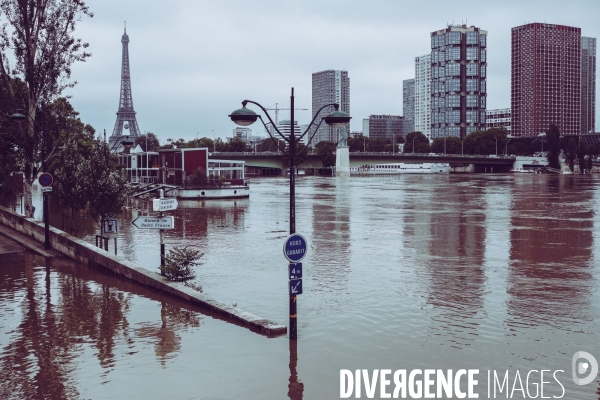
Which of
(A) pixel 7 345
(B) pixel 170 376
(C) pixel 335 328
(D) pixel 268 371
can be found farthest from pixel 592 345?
(A) pixel 7 345

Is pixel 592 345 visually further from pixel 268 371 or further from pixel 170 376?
pixel 170 376

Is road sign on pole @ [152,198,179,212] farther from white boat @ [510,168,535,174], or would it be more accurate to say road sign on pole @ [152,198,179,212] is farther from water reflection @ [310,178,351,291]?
white boat @ [510,168,535,174]

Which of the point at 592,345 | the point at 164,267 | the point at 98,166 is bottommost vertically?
the point at 592,345

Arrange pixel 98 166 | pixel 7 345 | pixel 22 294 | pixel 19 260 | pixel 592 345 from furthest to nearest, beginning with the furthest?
pixel 98 166, pixel 19 260, pixel 22 294, pixel 592 345, pixel 7 345

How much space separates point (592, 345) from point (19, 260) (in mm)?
20093

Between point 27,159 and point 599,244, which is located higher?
point 27,159

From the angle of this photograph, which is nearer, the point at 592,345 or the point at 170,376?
the point at 170,376

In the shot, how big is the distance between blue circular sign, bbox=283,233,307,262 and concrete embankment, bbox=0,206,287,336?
93.5 inches

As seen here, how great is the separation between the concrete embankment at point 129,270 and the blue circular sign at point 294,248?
93.5 inches

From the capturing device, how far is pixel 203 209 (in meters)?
58.2

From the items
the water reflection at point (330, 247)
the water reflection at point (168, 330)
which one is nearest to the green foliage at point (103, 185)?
the water reflection at point (330, 247)

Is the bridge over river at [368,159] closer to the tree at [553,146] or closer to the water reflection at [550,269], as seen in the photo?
the tree at [553,146]

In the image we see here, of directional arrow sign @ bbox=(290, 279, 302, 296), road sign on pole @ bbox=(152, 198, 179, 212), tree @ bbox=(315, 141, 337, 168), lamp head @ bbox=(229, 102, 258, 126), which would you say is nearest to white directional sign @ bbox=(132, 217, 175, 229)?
road sign on pole @ bbox=(152, 198, 179, 212)

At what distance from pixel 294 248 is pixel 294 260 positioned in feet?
0.93
